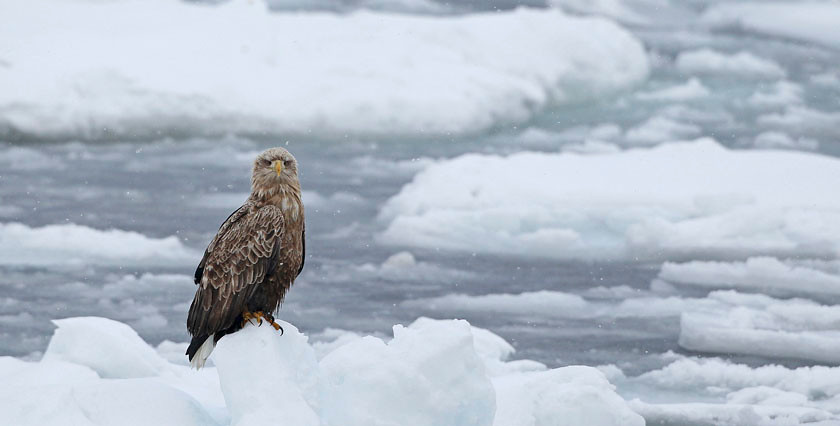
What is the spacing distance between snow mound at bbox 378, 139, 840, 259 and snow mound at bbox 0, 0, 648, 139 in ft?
4.09

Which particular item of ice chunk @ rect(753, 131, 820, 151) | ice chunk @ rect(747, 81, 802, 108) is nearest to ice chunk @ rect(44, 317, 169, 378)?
ice chunk @ rect(753, 131, 820, 151)

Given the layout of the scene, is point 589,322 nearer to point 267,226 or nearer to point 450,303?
point 450,303

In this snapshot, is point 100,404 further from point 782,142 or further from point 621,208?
point 782,142

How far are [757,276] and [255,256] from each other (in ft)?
26.2

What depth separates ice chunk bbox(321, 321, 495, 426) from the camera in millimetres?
5961

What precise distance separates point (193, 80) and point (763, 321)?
8400 millimetres

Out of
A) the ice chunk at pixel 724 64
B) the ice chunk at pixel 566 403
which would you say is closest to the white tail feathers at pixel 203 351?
the ice chunk at pixel 566 403

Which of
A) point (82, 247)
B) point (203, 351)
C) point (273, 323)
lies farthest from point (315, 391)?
point (82, 247)

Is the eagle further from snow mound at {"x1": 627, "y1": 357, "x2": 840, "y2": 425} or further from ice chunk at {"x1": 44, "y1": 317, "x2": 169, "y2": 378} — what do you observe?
snow mound at {"x1": 627, "y1": 357, "x2": 840, "y2": 425}

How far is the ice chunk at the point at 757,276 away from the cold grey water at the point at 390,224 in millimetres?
92

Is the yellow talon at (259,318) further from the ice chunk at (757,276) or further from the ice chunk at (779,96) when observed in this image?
the ice chunk at (779,96)

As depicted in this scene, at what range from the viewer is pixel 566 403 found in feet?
21.6

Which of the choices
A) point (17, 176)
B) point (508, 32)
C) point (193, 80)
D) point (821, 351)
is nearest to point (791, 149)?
point (508, 32)

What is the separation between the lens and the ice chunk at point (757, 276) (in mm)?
12164
